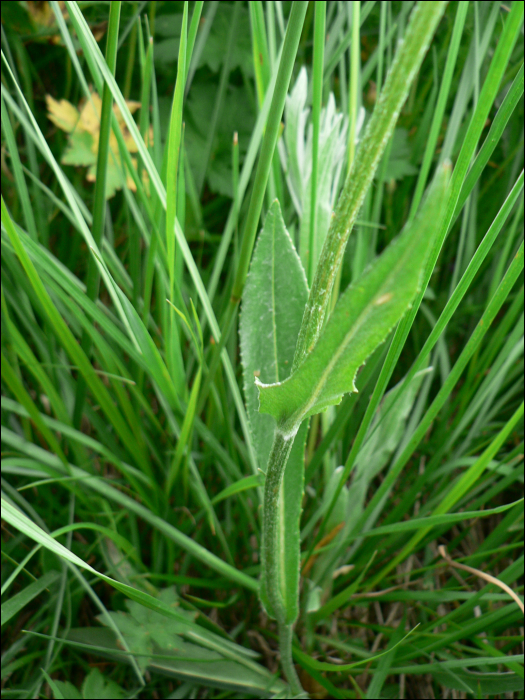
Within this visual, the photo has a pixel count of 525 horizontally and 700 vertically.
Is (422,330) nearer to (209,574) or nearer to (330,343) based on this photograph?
(209,574)

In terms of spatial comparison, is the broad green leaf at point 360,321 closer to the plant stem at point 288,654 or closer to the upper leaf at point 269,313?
the upper leaf at point 269,313

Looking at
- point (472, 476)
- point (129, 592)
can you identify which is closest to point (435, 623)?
point (472, 476)

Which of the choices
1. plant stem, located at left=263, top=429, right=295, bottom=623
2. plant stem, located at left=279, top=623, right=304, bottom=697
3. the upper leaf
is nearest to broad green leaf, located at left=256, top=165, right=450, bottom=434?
plant stem, located at left=263, top=429, right=295, bottom=623

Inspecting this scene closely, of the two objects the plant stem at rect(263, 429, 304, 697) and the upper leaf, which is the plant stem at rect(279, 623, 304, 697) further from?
the upper leaf

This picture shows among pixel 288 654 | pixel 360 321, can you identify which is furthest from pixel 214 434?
pixel 360 321

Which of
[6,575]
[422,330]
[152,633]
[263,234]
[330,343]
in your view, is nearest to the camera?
[330,343]
